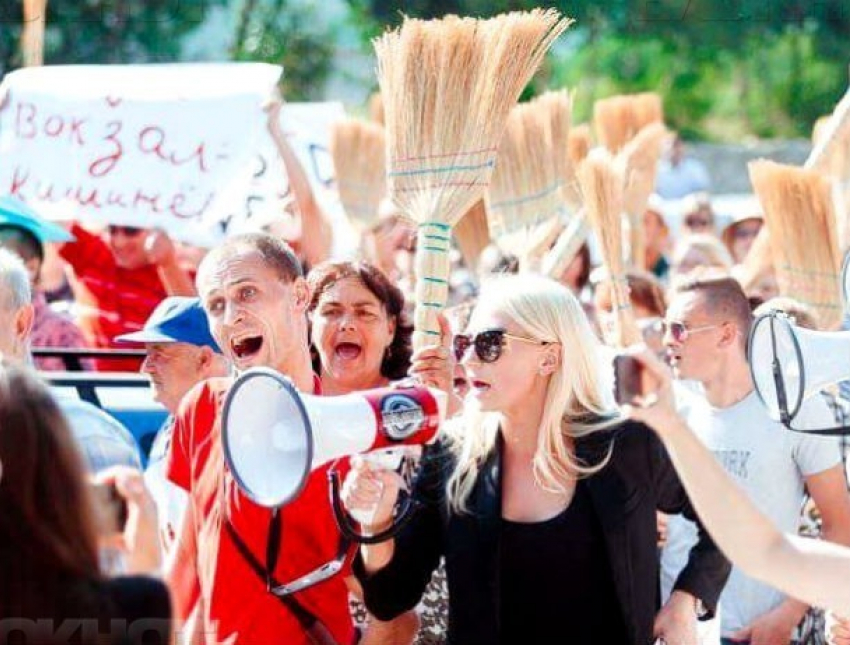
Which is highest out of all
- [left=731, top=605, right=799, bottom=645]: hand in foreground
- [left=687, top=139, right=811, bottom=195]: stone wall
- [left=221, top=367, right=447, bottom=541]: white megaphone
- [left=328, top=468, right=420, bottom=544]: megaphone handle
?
[left=687, top=139, right=811, bottom=195]: stone wall

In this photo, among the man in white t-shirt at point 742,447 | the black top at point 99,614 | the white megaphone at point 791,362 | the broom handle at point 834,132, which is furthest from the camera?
the broom handle at point 834,132

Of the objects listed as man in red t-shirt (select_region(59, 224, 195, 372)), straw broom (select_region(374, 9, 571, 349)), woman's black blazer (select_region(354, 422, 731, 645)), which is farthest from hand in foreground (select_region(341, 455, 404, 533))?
man in red t-shirt (select_region(59, 224, 195, 372))

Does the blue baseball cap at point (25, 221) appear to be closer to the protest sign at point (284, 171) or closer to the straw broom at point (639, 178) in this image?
the protest sign at point (284, 171)

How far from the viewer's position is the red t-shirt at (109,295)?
7832mm

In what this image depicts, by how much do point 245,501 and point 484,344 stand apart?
601 millimetres

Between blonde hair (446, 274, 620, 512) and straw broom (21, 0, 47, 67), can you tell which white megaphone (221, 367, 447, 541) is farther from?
straw broom (21, 0, 47, 67)

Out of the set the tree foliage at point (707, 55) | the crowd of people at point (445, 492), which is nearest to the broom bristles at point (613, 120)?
the tree foliage at point (707, 55)

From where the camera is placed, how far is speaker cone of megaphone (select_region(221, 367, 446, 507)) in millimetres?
3957

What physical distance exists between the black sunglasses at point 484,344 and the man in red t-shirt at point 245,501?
1.30ft

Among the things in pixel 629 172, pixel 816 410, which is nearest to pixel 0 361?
pixel 816 410

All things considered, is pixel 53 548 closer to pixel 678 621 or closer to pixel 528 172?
pixel 678 621

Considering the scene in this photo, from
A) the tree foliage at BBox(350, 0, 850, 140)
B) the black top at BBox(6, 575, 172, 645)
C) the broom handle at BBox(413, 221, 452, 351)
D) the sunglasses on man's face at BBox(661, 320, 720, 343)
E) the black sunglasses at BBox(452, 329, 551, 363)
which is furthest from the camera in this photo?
the tree foliage at BBox(350, 0, 850, 140)

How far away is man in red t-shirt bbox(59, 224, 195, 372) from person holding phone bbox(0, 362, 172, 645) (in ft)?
14.7

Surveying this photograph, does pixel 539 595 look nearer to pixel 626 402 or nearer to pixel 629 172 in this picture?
pixel 626 402
